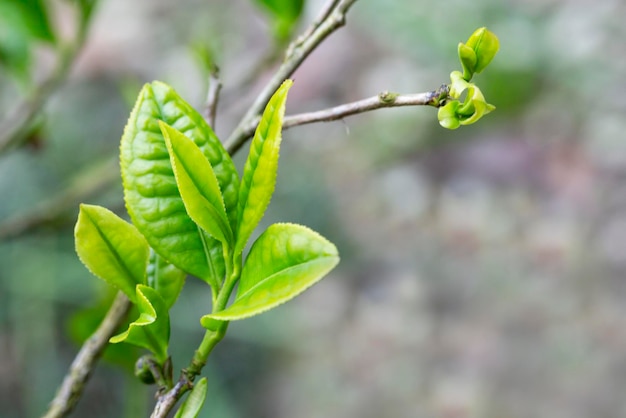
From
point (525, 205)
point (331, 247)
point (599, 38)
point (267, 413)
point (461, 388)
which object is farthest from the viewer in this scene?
point (599, 38)

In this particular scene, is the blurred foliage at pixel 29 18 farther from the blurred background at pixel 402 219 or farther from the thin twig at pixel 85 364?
the blurred background at pixel 402 219

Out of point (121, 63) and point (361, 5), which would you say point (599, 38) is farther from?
point (121, 63)

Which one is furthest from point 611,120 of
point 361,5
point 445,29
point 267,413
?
point 267,413

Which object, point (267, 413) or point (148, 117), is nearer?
point (148, 117)

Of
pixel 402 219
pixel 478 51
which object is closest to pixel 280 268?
pixel 478 51

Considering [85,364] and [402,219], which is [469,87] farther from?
[402,219]

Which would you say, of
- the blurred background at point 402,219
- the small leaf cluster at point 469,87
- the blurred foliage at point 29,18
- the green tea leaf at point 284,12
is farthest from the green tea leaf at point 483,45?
the blurred background at point 402,219

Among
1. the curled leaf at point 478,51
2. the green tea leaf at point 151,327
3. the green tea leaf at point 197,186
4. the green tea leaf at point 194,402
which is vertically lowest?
the green tea leaf at point 194,402
